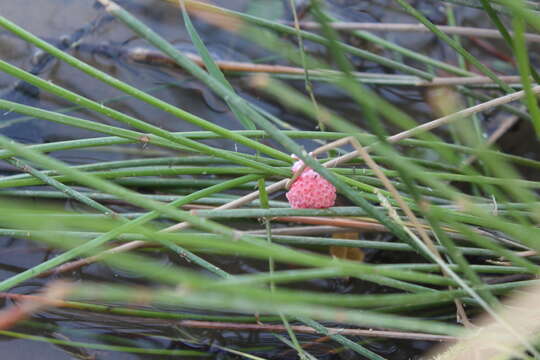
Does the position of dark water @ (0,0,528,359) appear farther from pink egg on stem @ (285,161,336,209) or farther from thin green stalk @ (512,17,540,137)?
thin green stalk @ (512,17,540,137)

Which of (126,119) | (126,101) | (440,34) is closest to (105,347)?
(126,119)

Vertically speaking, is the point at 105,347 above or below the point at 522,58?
below

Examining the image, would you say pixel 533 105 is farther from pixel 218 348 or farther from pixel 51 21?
pixel 51 21

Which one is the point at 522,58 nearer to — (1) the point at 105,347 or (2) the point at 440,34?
(2) the point at 440,34

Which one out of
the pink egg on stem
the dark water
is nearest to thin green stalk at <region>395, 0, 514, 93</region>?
the pink egg on stem

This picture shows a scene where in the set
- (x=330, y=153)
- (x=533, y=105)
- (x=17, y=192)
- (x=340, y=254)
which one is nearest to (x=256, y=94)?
(x=330, y=153)

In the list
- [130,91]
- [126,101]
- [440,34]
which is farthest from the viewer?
[126,101]

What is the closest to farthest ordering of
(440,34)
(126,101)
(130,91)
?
(130,91), (440,34), (126,101)

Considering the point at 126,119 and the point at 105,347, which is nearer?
the point at 126,119

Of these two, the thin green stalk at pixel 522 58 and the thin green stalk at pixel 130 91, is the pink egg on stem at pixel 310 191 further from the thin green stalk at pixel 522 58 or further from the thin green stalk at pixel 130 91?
the thin green stalk at pixel 522 58
